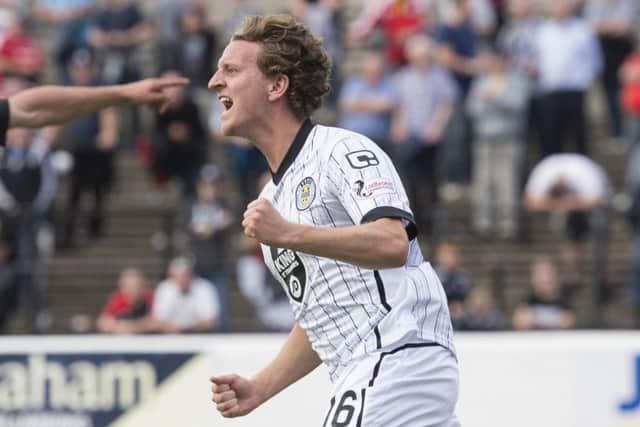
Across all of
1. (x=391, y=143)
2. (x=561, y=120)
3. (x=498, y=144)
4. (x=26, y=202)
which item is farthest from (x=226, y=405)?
(x=561, y=120)

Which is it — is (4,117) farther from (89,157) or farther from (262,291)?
(89,157)

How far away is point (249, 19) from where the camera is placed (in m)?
5.95

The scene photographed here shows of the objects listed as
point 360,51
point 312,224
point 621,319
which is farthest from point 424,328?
point 360,51

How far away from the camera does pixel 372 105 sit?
15.2 metres

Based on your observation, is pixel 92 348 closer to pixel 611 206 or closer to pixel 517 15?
pixel 611 206

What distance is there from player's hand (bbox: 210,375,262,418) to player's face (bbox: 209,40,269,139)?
96cm

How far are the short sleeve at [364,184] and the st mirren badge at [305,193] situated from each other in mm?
51

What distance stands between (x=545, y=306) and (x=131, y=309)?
3.64m

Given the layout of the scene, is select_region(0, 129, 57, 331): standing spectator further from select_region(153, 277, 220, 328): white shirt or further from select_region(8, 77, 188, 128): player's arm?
select_region(8, 77, 188, 128): player's arm

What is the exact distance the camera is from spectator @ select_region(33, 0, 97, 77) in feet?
55.9

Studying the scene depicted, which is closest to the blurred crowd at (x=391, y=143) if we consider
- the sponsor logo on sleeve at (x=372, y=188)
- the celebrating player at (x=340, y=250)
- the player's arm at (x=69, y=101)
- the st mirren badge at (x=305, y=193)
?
the player's arm at (x=69, y=101)

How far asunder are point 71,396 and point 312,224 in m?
5.12

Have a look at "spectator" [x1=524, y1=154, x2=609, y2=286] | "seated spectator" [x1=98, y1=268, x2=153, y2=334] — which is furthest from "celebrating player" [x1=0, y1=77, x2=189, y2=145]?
"spectator" [x1=524, y1=154, x2=609, y2=286]

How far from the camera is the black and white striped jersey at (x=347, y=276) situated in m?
5.59
